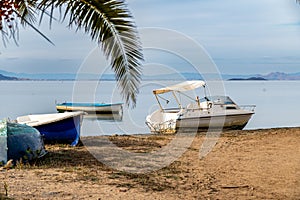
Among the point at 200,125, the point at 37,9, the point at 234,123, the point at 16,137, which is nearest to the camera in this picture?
the point at 37,9

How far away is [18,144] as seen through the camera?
7871mm

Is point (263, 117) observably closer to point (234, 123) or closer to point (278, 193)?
point (234, 123)

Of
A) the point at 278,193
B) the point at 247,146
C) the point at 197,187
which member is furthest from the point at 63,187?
the point at 247,146

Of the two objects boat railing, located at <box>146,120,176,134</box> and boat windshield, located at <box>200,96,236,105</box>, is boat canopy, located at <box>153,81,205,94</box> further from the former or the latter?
boat railing, located at <box>146,120,176,134</box>

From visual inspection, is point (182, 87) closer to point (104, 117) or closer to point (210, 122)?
point (210, 122)

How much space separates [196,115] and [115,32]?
1306 cm

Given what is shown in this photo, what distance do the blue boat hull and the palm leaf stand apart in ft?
19.5

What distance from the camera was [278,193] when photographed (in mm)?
6379

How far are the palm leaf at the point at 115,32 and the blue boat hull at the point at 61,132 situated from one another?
5.93 m

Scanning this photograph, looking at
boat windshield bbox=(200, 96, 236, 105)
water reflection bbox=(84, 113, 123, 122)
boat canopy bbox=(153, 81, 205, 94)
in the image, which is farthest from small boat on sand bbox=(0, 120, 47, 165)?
water reflection bbox=(84, 113, 123, 122)

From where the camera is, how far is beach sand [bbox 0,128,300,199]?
20.4 ft

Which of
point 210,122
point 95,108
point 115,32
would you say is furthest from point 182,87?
point 95,108

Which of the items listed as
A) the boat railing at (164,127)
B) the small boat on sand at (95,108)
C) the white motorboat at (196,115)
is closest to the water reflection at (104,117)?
the small boat on sand at (95,108)

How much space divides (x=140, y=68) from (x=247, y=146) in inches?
262
